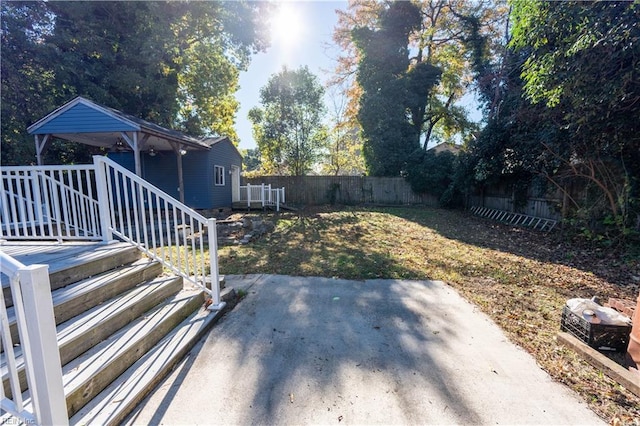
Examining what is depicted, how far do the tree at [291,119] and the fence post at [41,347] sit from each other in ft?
55.2

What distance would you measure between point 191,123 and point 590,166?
17.4m

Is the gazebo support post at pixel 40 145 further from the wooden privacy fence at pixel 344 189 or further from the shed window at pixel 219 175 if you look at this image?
the wooden privacy fence at pixel 344 189

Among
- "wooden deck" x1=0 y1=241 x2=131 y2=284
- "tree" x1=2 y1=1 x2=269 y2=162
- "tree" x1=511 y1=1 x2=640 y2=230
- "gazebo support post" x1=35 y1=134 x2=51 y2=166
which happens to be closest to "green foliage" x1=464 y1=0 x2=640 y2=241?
"tree" x1=511 y1=1 x2=640 y2=230

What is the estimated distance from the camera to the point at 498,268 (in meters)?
4.66

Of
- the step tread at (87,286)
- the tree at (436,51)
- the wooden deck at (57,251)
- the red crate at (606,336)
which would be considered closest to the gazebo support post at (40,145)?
the wooden deck at (57,251)

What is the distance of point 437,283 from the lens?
3.98m

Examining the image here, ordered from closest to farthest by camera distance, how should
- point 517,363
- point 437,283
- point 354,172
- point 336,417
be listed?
point 336,417 → point 517,363 → point 437,283 → point 354,172

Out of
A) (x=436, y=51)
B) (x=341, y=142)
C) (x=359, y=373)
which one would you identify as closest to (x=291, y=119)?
(x=341, y=142)

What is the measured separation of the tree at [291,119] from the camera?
16.6 meters

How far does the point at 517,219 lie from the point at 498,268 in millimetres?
6109

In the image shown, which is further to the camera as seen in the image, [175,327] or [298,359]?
[175,327]

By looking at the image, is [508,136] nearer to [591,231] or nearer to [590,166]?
[590,166]

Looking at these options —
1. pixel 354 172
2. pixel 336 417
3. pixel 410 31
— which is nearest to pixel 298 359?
pixel 336 417

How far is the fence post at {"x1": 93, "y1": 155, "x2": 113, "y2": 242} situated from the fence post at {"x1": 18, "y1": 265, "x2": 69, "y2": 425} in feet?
6.77
